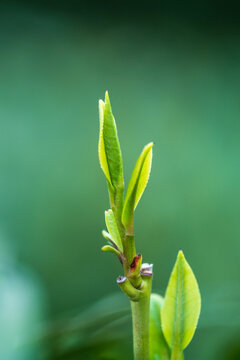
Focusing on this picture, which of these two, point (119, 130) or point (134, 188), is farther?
point (119, 130)

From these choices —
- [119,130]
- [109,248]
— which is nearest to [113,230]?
[109,248]

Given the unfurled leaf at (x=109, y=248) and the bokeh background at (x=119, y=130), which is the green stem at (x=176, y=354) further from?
the bokeh background at (x=119, y=130)

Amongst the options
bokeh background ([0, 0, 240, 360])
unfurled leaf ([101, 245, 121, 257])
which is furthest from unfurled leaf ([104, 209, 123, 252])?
bokeh background ([0, 0, 240, 360])

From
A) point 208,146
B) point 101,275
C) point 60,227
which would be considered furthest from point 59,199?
point 208,146

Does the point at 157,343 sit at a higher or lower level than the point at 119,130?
lower

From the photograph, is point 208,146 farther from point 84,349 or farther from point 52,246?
point 84,349

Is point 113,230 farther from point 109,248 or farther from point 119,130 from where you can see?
point 119,130

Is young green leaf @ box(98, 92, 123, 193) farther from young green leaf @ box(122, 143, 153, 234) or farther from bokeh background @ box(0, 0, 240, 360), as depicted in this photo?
bokeh background @ box(0, 0, 240, 360)
